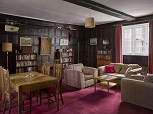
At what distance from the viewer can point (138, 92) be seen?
3268 mm

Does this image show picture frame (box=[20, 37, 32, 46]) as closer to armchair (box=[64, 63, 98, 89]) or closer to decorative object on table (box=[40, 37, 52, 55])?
decorative object on table (box=[40, 37, 52, 55])

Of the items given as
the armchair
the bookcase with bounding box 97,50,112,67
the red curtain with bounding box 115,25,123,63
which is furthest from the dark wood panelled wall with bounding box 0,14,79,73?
the red curtain with bounding box 115,25,123,63

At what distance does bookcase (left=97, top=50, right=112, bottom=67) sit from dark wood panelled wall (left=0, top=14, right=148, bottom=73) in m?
0.26

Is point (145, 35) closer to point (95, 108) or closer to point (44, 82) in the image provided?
point (95, 108)

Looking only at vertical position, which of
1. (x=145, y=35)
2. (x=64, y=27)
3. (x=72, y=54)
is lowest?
(x=72, y=54)

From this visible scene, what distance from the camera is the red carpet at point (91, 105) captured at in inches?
122

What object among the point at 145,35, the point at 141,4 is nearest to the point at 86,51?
the point at 145,35

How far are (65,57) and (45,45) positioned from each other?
1.30m

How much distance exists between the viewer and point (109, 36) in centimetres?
719

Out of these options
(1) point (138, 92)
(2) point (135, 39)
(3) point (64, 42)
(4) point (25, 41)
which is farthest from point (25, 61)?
(2) point (135, 39)

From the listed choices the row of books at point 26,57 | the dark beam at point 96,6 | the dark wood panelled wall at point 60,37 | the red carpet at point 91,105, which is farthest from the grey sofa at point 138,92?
the row of books at point 26,57

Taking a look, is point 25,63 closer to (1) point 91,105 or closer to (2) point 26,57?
(2) point 26,57

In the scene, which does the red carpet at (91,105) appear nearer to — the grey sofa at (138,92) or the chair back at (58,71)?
the grey sofa at (138,92)

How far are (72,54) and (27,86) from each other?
16.3 ft
